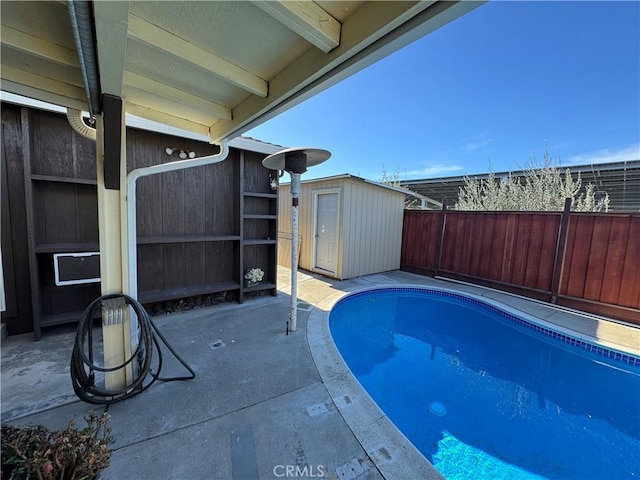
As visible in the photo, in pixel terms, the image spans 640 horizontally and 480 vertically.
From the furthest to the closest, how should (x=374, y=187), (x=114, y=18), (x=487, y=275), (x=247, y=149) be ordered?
1. (x=374, y=187)
2. (x=487, y=275)
3. (x=247, y=149)
4. (x=114, y=18)

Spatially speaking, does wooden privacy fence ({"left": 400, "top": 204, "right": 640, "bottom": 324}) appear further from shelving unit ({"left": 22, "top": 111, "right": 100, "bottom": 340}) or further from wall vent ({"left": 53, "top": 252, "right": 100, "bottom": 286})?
shelving unit ({"left": 22, "top": 111, "right": 100, "bottom": 340})

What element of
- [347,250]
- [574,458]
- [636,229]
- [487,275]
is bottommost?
[574,458]

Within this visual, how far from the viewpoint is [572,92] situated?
6.82 meters

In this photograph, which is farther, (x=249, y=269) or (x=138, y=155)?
(x=249, y=269)

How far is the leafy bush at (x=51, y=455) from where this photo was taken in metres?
0.85

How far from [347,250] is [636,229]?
16.3 feet

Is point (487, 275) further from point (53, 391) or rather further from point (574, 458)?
point (53, 391)

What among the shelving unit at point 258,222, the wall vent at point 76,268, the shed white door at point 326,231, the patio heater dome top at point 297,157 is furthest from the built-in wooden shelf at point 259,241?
the shed white door at point 326,231

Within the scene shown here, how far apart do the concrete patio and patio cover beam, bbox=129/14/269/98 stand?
235 cm

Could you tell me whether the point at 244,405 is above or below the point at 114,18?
below

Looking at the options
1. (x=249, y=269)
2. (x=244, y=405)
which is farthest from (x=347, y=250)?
(x=244, y=405)

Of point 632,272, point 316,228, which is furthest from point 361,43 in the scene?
point 632,272

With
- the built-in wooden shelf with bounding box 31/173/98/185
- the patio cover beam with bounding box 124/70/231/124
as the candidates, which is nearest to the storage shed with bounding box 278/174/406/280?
the patio cover beam with bounding box 124/70/231/124

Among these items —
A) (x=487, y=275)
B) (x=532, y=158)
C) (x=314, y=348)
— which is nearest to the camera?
(x=314, y=348)
